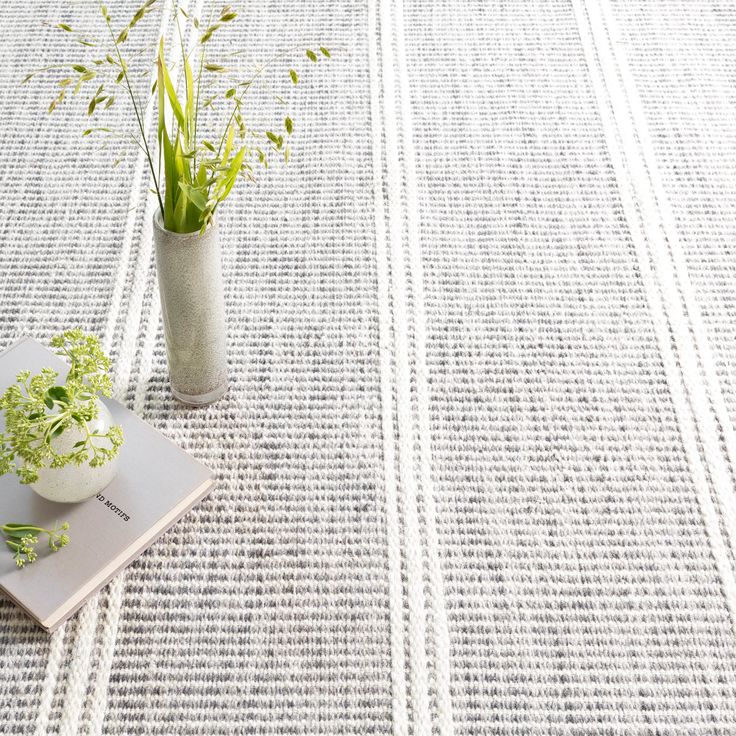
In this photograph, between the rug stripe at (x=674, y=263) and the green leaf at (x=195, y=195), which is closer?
the green leaf at (x=195, y=195)

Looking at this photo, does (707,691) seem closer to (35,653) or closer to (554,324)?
(554,324)

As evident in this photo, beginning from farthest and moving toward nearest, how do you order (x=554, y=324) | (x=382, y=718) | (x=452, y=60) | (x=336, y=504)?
1. (x=452, y=60)
2. (x=554, y=324)
3. (x=336, y=504)
4. (x=382, y=718)

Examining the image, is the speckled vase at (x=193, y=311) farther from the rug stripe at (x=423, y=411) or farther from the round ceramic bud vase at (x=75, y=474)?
the rug stripe at (x=423, y=411)

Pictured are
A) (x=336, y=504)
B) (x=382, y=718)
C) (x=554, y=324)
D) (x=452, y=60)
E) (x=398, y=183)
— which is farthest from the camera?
(x=452, y=60)

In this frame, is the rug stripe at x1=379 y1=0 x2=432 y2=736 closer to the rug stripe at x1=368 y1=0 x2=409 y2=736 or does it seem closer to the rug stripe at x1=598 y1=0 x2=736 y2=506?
the rug stripe at x1=368 y1=0 x2=409 y2=736

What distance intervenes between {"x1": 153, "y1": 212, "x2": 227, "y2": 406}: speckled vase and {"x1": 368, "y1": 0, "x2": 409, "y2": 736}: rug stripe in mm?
172

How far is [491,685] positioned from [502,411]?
28 centimetres

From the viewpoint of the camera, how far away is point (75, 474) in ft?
2.30

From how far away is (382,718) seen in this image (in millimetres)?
670

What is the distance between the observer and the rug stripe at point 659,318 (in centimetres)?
77

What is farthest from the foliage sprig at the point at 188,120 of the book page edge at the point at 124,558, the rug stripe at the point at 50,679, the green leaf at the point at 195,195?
the rug stripe at the point at 50,679

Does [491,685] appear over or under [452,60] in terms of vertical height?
under

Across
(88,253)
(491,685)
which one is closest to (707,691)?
(491,685)

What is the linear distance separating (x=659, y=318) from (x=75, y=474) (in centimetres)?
64
